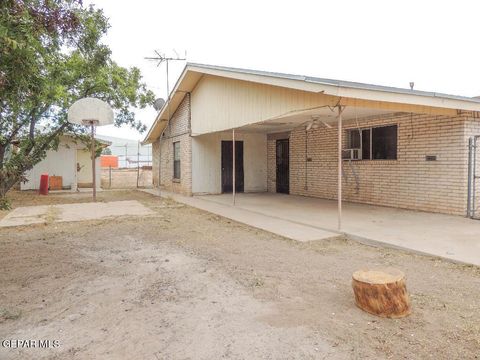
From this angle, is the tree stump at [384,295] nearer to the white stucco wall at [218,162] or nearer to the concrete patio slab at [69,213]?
the concrete patio slab at [69,213]

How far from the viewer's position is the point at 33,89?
4.24 m

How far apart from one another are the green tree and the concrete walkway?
4.65 meters

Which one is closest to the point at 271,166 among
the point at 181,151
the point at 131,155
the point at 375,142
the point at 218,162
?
the point at 218,162

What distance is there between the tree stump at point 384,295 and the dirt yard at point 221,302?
3.5 inches

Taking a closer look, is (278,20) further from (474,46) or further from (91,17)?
(474,46)

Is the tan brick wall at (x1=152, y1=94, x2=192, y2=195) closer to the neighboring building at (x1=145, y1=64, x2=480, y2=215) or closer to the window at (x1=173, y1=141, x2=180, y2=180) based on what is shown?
the neighboring building at (x1=145, y1=64, x2=480, y2=215)

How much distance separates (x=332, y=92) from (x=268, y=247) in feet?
9.11

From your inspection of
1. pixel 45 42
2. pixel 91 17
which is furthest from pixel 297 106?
pixel 91 17

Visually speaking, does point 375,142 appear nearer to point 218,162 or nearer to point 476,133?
point 476,133

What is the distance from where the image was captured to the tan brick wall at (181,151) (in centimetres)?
1414

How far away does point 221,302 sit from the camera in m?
3.67

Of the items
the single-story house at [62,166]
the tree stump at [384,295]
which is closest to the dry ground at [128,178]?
the single-story house at [62,166]

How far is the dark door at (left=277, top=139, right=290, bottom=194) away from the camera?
14156 mm

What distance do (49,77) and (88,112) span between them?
2.08 meters
